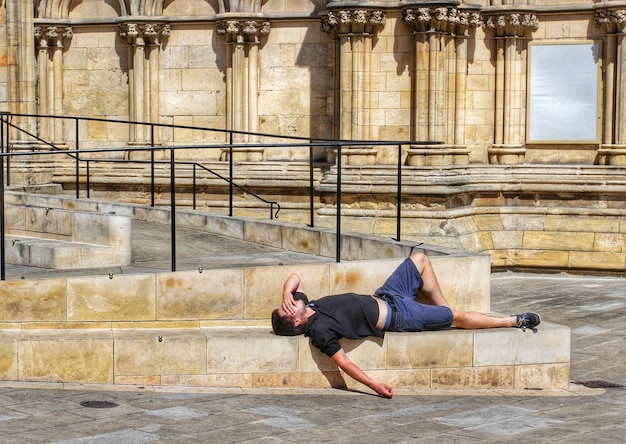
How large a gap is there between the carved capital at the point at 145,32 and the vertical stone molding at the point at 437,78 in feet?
13.6

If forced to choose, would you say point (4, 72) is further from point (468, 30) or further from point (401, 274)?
point (401, 274)

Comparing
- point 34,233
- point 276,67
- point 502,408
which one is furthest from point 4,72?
point 502,408

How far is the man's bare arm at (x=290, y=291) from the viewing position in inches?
389

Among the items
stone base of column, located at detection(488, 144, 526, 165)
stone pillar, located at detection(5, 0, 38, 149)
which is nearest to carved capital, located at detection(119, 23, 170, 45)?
stone pillar, located at detection(5, 0, 38, 149)

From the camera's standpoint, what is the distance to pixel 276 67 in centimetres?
1989

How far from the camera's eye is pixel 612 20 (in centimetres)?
1859

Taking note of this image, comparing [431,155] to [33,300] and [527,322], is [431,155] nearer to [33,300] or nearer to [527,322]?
[527,322]

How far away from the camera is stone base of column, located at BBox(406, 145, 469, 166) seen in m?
18.2

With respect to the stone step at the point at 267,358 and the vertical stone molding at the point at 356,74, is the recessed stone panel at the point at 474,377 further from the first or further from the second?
the vertical stone molding at the point at 356,74

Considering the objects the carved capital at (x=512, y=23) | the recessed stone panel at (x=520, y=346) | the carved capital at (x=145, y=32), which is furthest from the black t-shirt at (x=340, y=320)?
the carved capital at (x=145, y=32)

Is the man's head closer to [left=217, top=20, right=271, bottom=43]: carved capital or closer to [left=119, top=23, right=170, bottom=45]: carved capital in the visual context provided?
[left=217, top=20, right=271, bottom=43]: carved capital

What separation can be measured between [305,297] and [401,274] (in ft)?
2.72

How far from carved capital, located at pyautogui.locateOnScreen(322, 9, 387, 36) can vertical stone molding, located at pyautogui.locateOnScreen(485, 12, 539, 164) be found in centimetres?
169

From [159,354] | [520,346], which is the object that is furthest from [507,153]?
[159,354]
